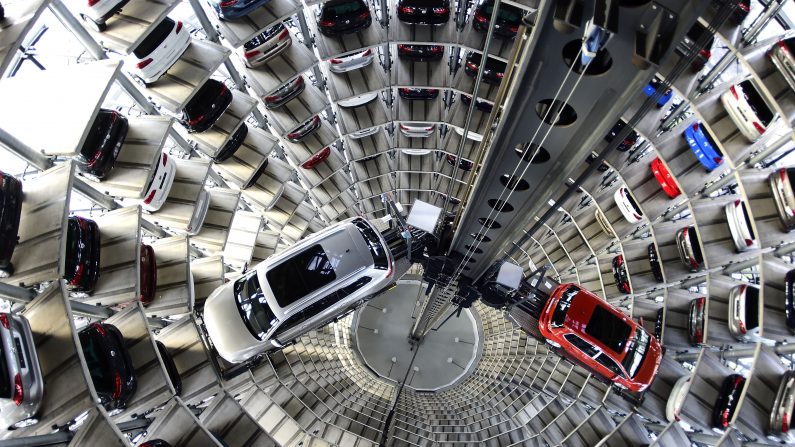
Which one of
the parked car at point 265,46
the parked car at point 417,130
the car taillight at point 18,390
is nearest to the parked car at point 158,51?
the parked car at point 265,46

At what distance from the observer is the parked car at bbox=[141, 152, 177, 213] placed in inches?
396

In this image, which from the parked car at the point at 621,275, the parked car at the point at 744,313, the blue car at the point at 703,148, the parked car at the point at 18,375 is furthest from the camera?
the parked car at the point at 621,275

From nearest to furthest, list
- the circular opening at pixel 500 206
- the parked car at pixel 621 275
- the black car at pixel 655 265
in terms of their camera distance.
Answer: the circular opening at pixel 500 206, the black car at pixel 655 265, the parked car at pixel 621 275

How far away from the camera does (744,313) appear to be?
10977mm

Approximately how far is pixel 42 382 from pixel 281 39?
9.64 metres

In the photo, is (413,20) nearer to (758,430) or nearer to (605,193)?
(605,193)

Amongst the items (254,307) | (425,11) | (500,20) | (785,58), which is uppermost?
(500,20)

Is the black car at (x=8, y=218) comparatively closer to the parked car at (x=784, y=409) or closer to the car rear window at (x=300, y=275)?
the car rear window at (x=300, y=275)

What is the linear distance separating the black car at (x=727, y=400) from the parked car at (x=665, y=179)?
4.93 m

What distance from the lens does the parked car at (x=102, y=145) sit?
28.4 feet

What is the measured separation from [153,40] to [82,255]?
451 centimetres

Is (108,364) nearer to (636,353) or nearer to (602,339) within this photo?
(602,339)

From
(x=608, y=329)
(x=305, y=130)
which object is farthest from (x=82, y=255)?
(x=608, y=329)

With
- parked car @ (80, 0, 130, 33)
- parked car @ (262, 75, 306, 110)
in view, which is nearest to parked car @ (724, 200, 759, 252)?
parked car @ (262, 75, 306, 110)
